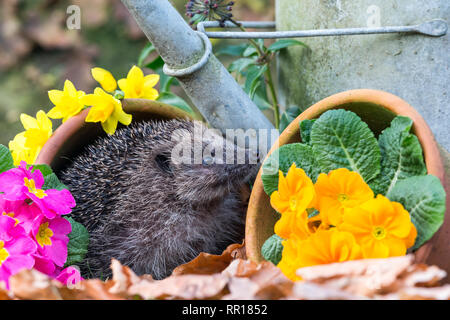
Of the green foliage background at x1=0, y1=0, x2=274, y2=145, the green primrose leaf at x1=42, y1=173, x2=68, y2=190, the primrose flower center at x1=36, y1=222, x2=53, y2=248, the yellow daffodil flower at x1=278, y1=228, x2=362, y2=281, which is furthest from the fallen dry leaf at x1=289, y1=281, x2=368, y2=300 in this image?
→ the green foliage background at x1=0, y1=0, x2=274, y2=145

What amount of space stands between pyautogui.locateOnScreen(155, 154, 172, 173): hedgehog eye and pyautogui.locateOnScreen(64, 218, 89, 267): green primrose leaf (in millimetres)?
405

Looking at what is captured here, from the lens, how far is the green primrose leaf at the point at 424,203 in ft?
2.97

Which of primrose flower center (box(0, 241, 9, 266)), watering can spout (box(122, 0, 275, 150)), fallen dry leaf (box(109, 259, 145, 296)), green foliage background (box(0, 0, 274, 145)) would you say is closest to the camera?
fallen dry leaf (box(109, 259, 145, 296))

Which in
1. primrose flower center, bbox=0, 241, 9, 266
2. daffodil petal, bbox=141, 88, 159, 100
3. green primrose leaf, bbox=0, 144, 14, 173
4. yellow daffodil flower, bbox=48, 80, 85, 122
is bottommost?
primrose flower center, bbox=0, 241, 9, 266

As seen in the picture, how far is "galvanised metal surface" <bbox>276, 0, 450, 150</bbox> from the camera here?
135cm

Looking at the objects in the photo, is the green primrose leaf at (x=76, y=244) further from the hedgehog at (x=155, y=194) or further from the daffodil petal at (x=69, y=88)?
the daffodil petal at (x=69, y=88)

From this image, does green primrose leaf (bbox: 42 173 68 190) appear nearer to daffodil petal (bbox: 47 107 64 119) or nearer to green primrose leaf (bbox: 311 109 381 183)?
daffodil petal (bbox: 47 107 64 119)

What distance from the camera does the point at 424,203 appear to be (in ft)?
3.02

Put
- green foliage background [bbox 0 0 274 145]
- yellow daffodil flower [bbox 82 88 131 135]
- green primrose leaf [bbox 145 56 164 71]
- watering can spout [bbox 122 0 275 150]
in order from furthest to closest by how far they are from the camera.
Answer: 1. green foliage background [bbox 0 0 274 145]
2. green primrose leaf [bbox 145 56 164 71]
3. yellow daffodil flower [bbox 82 88 131 135]
4. watering can spout [bbox 122 0 275 150]

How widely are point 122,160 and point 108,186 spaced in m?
0.10

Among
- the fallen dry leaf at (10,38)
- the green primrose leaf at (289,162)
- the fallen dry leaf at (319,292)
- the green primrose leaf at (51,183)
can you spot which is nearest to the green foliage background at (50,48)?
the fallen dry leaf at (10,38)

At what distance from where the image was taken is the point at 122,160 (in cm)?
157

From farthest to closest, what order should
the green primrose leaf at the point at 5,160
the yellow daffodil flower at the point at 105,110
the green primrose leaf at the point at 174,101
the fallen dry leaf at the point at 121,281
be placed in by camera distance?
the green primrose leaf at the point at 174,101 → the yellow daffodil flower at the point at 105,110 → the green primrose leaf at the point at 5,160 → the fallen dry leaf at the point at 121,281

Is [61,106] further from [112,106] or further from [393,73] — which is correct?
[393,73]
